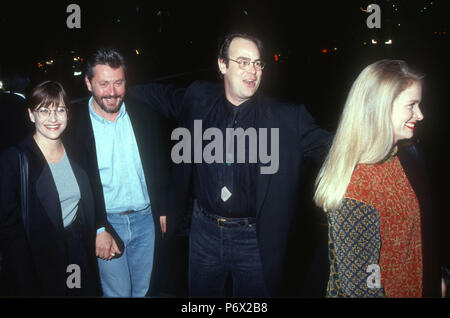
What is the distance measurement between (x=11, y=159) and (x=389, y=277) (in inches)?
90.3

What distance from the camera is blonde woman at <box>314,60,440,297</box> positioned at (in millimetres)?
1495

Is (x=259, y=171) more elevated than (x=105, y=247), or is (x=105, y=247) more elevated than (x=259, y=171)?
(x=259, y=171)

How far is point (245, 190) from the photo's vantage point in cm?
222

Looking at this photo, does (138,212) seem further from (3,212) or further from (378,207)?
(378,207)

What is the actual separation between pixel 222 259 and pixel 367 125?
1314 millimetres

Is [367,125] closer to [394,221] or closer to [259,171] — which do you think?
[394,221]

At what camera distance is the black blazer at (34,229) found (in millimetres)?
2068

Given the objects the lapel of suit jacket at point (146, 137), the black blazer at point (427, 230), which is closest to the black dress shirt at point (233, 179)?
the lapel of suit jacket at point (146, 137)

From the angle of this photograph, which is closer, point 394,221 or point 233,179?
point 394,221

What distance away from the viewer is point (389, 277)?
1.62m

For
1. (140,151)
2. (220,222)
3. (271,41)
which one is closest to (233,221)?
(220,222)

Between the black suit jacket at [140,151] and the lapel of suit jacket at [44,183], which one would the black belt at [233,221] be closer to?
the black suit jacket at [140,151]

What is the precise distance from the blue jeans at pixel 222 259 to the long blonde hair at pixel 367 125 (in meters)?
0.76

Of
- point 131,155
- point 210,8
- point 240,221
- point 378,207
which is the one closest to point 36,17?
point 131,155
